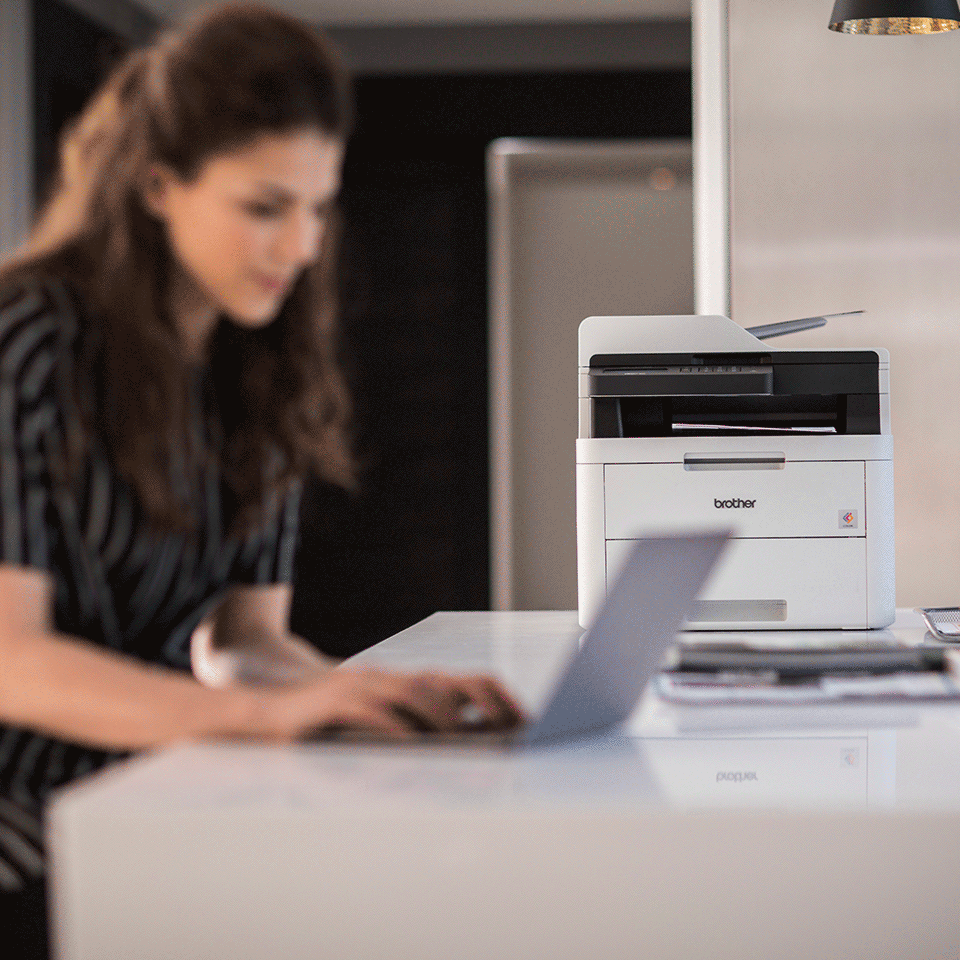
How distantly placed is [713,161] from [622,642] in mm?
2554

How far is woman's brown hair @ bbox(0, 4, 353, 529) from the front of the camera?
1.13 meters

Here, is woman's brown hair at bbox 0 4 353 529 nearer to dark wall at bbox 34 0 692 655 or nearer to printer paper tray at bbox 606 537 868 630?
printer paper tray at bbox 606 537 868 630

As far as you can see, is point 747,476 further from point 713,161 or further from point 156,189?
point 713,161

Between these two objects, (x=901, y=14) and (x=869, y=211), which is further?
(x=869, y=211)

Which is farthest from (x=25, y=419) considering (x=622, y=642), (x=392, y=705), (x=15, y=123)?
(x=15, y=123)

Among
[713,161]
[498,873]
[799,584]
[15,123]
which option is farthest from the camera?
[15,123]

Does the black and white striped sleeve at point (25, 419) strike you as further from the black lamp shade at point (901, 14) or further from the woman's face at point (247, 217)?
the black lamp shade at point (901, 14)

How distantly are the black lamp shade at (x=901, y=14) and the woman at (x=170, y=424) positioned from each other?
137 cm

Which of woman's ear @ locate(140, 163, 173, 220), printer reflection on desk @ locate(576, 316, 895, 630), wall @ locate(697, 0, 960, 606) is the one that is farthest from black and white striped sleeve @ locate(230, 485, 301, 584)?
wall @ locate(697, 0, 960, 606)

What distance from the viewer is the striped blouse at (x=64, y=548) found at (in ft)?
3.36

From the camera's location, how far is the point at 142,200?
1.20 metres

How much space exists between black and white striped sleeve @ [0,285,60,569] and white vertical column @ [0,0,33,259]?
3.55 meters

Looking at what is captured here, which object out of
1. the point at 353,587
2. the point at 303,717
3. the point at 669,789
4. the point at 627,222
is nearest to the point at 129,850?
the point at 303,717

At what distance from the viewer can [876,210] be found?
310 centimetres
